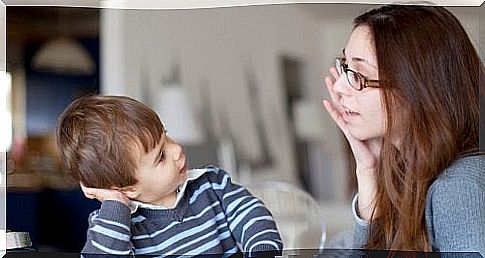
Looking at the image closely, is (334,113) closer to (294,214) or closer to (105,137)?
(294,214)

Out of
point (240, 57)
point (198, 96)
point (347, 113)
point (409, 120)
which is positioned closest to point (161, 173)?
point (198, 96)

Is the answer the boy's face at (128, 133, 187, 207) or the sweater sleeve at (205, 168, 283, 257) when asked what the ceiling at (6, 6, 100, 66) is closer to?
the boy's face at (128, 133, 187, 207)

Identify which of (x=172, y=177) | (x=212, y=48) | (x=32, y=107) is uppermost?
(x=212, y=48)

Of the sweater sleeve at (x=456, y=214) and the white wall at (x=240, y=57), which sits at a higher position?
the white wall at (x=240, y=57)

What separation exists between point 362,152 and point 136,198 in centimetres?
42

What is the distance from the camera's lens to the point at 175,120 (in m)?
1.31

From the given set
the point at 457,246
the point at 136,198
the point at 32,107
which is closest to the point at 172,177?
the point at 136,198

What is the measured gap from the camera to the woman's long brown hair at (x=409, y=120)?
133 cm

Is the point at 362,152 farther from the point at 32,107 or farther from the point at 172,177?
the point at 32,107

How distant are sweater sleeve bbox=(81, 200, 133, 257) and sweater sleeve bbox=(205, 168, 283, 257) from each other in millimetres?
177

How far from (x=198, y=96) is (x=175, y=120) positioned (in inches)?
2.4

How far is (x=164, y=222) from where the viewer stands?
4.29 ft

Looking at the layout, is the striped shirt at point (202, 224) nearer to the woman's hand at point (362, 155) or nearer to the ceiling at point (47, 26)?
the woman's hand at point (362, 155)

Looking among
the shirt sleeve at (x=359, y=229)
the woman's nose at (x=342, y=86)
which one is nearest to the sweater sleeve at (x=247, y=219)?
the shirt sleeve at (x=359, y=229)
